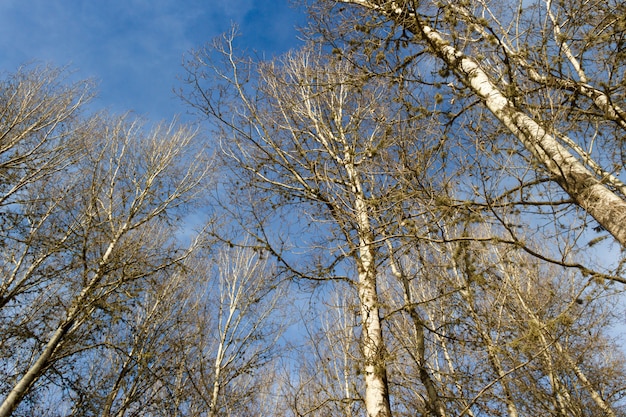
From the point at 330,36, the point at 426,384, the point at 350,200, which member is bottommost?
the point at 426,384

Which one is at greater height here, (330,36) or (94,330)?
(330,36)

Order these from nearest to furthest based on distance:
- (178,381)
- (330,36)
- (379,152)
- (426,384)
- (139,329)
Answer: (426,384), (379,152), (330,36), (139,329), (178,381)

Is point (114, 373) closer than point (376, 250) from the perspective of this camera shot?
No

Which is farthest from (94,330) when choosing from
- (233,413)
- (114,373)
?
(233,413)

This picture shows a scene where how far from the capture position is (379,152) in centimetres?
453

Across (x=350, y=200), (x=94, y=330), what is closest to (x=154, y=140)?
(x=94, y=330)

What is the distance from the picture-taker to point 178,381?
10086 millimetres

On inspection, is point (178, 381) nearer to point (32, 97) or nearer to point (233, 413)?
point (233, 413)

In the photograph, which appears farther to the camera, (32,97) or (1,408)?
(32,97)

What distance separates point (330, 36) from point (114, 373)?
920cm

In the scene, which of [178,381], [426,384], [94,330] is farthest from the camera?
[178,381]

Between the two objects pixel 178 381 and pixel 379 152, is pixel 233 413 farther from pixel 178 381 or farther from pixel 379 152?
pixel 379 152

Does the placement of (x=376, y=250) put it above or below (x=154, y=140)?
below

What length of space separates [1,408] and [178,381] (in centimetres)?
538
